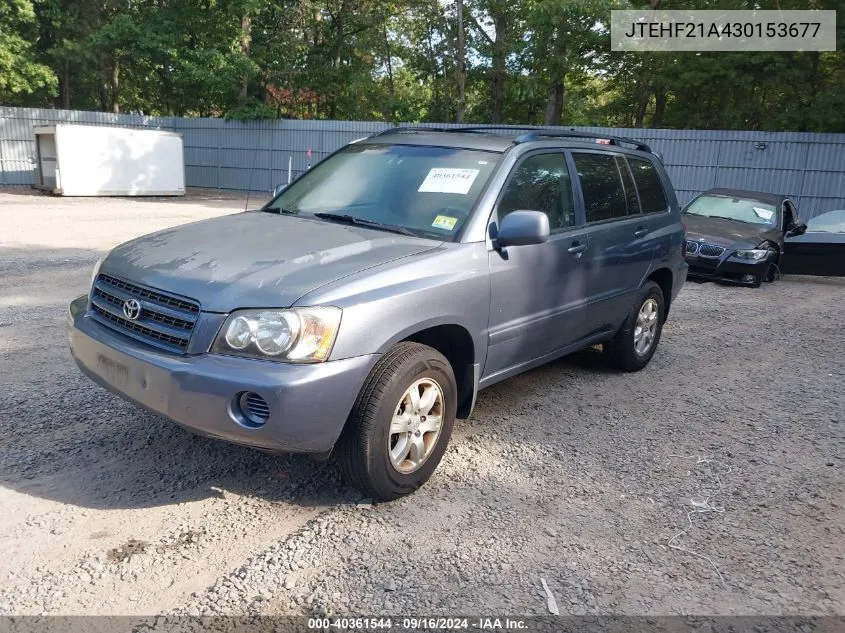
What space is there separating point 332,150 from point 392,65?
48.3 ft

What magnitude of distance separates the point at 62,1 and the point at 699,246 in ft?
102

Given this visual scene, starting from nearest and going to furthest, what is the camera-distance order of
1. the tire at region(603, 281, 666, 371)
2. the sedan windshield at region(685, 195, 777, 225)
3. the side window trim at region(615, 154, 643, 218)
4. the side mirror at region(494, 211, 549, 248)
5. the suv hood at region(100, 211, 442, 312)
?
1. the suv hood at region(100, 211, 442, 312)
2. the side mirror at region(494, 211, 549, 248)
3. the side window trim at region(615, 154, 643, 218)
4. the tire at region(603, 281, 666, 371)
5. the sedan windshield at region(685, 195, 777, 225)

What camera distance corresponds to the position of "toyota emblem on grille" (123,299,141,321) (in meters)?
3.21

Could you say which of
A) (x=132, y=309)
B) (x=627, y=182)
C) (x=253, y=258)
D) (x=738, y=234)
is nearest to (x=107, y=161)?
(x=738, y=234)

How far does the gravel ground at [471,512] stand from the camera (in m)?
2.76

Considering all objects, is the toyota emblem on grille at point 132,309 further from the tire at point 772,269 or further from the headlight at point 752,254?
the tire at point 772,269

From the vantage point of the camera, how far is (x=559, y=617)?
105 inches

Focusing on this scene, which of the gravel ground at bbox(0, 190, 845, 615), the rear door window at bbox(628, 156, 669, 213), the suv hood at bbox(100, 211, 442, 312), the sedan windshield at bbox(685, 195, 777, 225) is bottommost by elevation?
the gravel ground at bbox(0, 190, 845, 615)

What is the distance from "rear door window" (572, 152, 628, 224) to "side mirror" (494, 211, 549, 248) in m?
1.20

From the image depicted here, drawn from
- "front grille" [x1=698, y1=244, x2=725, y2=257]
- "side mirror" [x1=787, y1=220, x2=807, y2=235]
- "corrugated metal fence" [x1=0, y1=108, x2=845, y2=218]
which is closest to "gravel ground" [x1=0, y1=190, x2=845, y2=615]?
"front grille" [x1=698, y1=244, x2=725, y2=257]

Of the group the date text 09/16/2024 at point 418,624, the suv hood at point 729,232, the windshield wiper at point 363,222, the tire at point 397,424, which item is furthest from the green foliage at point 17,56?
the date text 09/16/2024 at point 418,624

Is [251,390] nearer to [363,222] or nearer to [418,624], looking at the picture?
[418,624]

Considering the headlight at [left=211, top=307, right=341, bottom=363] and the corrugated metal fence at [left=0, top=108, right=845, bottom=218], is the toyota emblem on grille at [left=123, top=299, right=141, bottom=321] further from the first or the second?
the corrugated metal fence at [left=0, top=108, right=845, bottom=218]

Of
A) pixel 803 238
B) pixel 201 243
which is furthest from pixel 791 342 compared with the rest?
pixel 201 243
